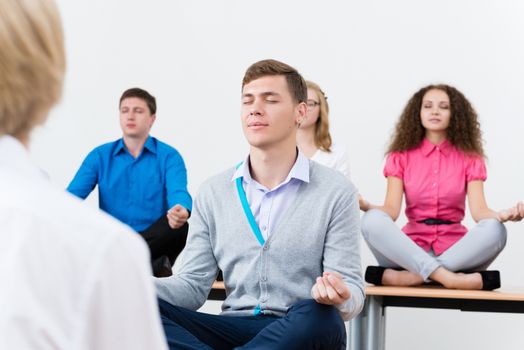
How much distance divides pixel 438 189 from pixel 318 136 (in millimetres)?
668

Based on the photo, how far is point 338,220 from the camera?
212 centimetres

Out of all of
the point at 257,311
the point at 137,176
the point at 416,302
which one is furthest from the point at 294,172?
the point at 137,176

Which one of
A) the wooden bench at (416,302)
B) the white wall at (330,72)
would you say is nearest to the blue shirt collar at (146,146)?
the white wall at (330,72)

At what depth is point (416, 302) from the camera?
2898 millimetres

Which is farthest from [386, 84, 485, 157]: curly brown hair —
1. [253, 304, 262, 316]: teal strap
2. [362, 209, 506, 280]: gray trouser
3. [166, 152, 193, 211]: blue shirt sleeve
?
[253, 304, 262, 316]: teal strap

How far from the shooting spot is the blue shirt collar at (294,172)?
7.26 feet

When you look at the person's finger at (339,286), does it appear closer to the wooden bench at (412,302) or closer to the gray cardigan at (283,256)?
the gray cardigan at (283,256)

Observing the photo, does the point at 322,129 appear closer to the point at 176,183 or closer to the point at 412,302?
the point at 176,183

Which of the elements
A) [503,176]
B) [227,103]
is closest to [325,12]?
[227,103]

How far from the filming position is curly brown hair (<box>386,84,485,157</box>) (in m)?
3.44

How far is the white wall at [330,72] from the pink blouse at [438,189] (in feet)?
3.81

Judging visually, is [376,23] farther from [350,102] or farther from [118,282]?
[118,282]

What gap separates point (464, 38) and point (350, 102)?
2.38 feet

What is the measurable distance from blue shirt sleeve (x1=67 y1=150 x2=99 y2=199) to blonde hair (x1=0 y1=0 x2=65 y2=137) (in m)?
3.39
